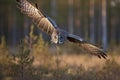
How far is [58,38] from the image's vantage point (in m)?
11.1

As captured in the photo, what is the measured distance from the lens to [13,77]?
1210 cm

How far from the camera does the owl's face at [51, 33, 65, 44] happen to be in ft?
36.4

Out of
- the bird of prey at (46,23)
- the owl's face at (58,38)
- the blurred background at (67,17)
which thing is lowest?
the owl's face at (58,38)

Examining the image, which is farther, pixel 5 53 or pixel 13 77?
pixel 5 53

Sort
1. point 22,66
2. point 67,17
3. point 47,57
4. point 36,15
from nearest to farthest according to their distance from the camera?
point 36,15 → point 22,66 → point 47,57 → point 67,17

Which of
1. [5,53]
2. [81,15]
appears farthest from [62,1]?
[5,53]

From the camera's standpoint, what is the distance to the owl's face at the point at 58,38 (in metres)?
11.1

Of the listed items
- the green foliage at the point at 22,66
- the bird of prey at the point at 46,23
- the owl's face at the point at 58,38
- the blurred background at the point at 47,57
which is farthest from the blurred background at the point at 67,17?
the owl's face at the point at 58,38

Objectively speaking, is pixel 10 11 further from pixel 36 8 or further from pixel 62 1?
pixel 36 8

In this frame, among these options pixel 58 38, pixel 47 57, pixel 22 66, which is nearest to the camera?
pixel 58 38

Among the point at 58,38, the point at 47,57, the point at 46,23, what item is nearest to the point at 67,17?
the point at 47,57

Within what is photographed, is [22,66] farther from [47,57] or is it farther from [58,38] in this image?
[47,57]

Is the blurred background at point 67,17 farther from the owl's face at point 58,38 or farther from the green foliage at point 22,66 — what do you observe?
the owl's face at point 58,38

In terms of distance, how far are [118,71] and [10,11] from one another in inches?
1501
